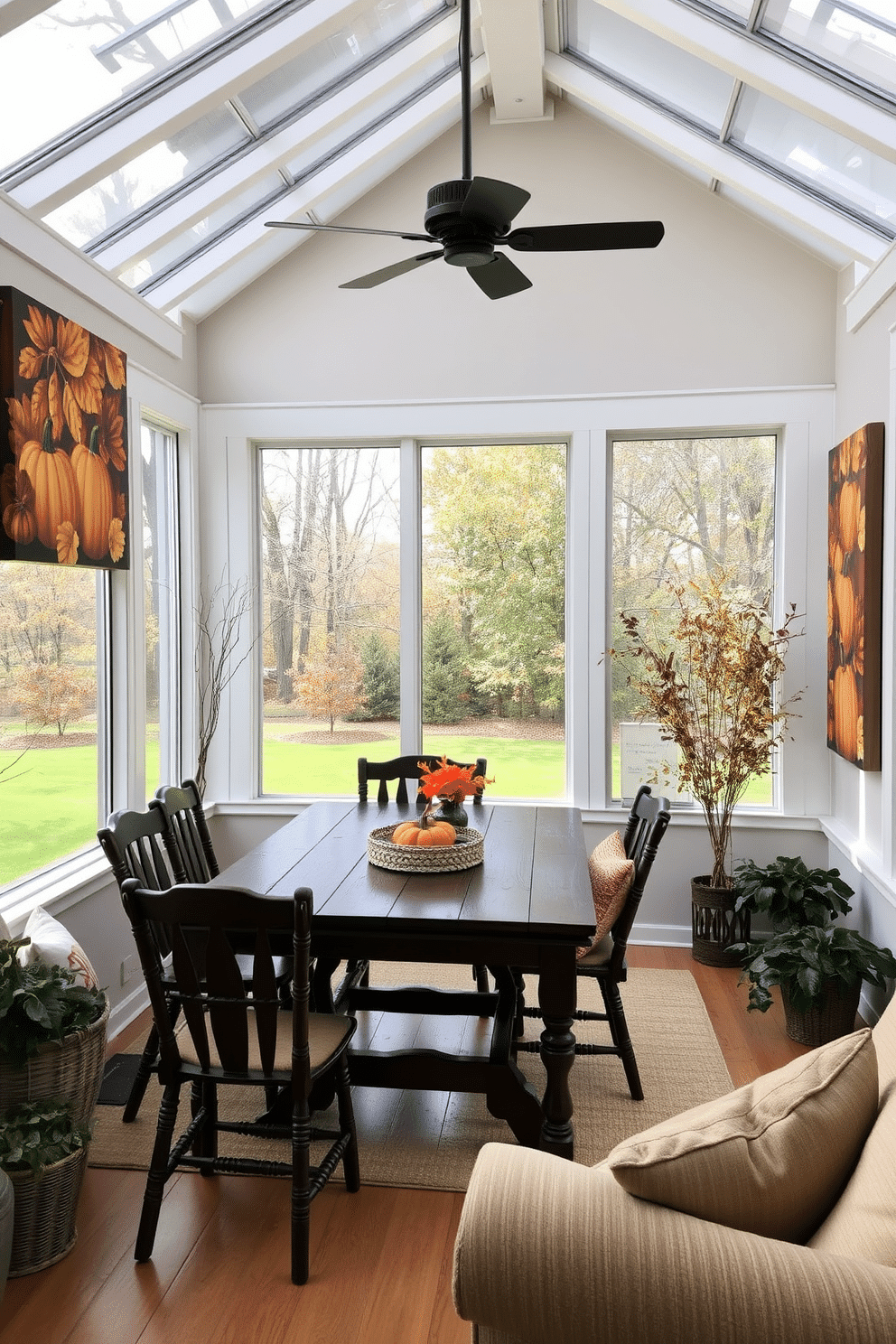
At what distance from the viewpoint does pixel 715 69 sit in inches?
151

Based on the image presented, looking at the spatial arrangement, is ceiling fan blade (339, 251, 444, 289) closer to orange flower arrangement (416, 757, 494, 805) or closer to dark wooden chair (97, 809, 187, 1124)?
orange flower arrangement (416, 757, 494, 805)

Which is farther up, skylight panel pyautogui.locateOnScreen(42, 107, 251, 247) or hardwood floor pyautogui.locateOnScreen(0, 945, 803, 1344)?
skylight panel pyautogui.locateOnScreen(42, 107, 251, 247)

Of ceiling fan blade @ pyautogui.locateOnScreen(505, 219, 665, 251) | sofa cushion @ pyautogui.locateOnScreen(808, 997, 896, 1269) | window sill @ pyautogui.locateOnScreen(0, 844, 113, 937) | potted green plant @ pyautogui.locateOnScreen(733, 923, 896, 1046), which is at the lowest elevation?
potted green plant @ pyautogui.locateOnScreen(733, 923, 896, 1046)

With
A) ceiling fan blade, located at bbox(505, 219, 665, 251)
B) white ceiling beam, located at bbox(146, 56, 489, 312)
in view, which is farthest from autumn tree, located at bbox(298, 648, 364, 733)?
ceiling fan blade, located at bbox(505, 219, 665, 251)

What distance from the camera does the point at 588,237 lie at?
2697mm

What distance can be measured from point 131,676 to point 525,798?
2.06 meters

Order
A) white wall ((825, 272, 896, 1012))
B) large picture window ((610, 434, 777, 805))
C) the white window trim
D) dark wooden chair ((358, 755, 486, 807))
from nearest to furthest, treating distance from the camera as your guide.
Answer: white wall ((825, 272, 896, 1012)) → dark wooden chair ((358, 755, 486, 807)) → the white window trim → large picture window ((610, 434, 777, 805))

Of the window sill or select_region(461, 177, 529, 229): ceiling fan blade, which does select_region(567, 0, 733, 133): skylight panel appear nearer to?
select_region(461, 177, 529, 229): ceiling fan blade

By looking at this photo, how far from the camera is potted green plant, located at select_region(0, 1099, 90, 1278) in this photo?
2359mm

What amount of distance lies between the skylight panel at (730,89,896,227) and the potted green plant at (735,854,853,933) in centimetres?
255

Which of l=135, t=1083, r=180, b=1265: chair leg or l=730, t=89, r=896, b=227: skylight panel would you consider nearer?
l=135, t=1083, r=180, b=1265: chair leg

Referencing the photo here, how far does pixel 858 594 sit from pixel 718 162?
1.95 m

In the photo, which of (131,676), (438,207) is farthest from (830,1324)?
(131,676)

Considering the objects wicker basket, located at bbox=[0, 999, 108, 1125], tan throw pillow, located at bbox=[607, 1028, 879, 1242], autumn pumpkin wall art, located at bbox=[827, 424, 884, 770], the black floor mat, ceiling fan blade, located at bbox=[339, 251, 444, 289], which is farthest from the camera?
autumn pumpkin wall art, located at bbox=[827, 424, 884, 770]
